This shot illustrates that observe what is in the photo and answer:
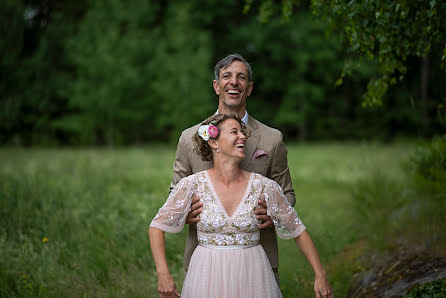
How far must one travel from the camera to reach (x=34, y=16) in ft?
99.1

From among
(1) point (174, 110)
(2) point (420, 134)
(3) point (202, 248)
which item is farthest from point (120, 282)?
(1) point (174, 110)

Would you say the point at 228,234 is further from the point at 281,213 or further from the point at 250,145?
the point at 250,145

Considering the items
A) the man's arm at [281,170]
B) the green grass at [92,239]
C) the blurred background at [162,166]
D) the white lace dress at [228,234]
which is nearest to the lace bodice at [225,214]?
the white lace dress at [228,234]

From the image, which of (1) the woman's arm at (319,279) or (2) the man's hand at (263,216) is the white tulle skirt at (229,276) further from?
(1) the woman's arm at (319,279)

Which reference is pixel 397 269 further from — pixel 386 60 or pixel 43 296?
pixel 43 296

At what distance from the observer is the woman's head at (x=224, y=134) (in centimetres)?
294

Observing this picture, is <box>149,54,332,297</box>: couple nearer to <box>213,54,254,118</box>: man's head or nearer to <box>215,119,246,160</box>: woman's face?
<box>215,119,246,160</box>: woman's face

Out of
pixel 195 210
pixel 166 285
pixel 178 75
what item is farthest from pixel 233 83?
pixel 178 75

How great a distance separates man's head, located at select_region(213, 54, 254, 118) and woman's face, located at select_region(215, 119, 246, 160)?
0.31 m

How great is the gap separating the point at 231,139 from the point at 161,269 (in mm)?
857

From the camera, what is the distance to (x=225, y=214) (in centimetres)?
296

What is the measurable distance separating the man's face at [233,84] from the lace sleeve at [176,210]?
615mm

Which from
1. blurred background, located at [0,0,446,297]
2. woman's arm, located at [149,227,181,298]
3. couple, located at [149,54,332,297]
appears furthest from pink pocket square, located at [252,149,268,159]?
blurred background, located at [0,0,446,297]

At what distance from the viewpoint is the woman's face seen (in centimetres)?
293
